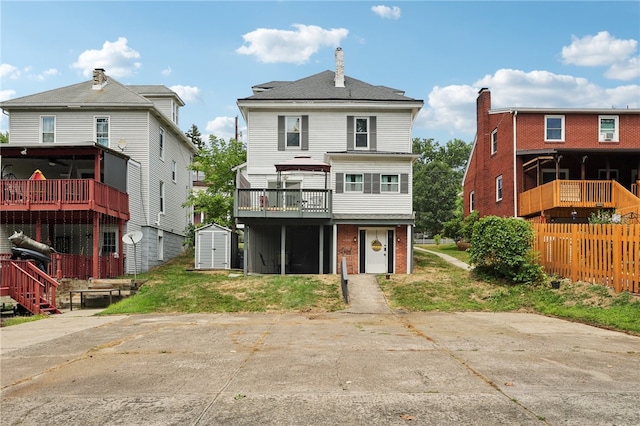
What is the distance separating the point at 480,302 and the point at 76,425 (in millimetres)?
13969

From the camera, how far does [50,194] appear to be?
22688 mm

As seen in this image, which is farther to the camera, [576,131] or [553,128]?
[553,128]

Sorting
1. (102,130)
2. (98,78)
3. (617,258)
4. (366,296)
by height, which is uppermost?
(98,78)

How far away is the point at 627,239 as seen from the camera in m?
14.3

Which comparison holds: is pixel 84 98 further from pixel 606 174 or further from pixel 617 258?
pixel 606 174

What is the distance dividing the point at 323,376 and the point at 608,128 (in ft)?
95.3

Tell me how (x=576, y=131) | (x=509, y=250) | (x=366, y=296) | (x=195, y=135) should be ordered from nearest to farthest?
(x=366, y=296) < (x=509, y=250) < (x=576, y=131) < (x=195, y=135)

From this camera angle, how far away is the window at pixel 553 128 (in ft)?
99.2

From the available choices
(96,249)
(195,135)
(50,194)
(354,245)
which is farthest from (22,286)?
(195,135)

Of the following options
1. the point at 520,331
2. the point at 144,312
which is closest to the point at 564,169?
the point at 520,331

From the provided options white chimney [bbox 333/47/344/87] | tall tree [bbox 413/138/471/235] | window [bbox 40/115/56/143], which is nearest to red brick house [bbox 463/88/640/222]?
white chimney [bbox 333/47/344/87]

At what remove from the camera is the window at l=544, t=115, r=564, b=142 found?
30234 mm

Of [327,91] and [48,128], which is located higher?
[327,91]

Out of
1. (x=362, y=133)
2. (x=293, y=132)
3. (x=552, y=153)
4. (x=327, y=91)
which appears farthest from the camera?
(x=327, y=91)
